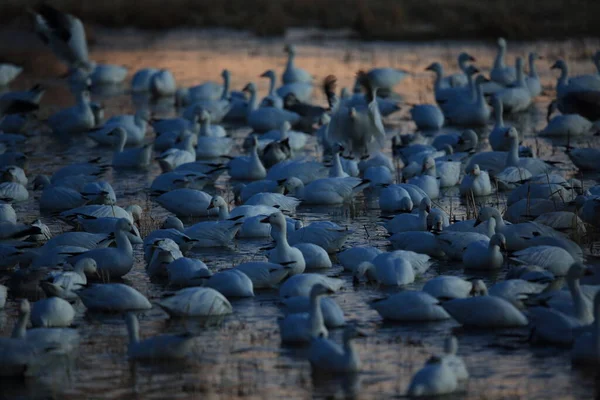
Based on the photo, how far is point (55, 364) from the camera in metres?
7.16

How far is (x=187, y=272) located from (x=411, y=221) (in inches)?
94.5

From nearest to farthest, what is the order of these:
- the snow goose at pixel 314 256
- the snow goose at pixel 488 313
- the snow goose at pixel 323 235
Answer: the snow goose at pixel 488 313 < the snow goose at pixel 314 256 < the snow goose at pixel 323 235

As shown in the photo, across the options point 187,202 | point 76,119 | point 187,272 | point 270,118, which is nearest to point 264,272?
point 187,272

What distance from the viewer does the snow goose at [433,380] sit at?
20.6 feet

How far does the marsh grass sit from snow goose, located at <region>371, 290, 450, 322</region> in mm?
18527

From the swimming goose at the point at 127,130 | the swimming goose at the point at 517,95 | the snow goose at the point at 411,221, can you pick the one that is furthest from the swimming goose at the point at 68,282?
the swimming goose at the point at 517,95

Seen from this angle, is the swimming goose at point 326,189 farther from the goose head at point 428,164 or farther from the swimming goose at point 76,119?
the swimming goose at point 76,119

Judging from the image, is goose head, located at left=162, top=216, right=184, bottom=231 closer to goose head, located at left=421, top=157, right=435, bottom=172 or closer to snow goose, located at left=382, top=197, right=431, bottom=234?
snow goose, located at left=382, top=197, right=431, bottom=234

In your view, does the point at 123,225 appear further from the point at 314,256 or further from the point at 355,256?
the point at 355,256

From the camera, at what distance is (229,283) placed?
8383 millimetres

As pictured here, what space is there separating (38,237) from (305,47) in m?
16.1

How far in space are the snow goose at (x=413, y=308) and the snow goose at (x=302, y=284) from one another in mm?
496

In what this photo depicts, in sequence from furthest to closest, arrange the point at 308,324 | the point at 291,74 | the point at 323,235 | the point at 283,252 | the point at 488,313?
the point at 291,74 < the point at 323,235 < the point at 283,252 < the point at 488,313 < the point at 308,324

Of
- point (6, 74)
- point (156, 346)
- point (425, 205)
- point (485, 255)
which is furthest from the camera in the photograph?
point (6, 74)
